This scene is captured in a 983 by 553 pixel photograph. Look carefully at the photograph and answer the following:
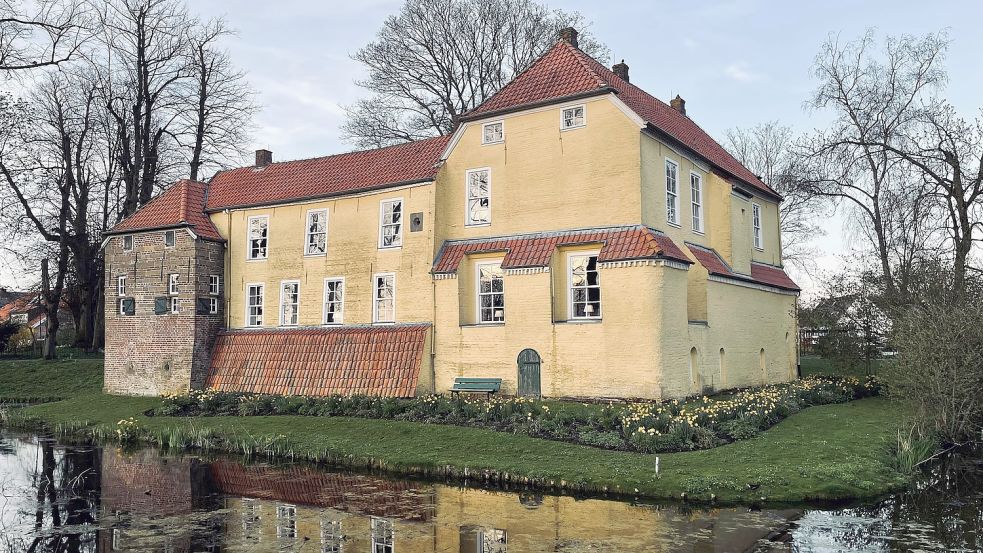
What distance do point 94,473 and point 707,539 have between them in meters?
11.9

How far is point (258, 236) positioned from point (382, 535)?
1866cm

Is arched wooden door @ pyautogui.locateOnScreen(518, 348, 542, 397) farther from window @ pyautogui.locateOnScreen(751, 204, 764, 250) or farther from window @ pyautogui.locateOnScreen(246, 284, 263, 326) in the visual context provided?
window @ pyautogui.locateOnScreen(751, 204, 764, 250)

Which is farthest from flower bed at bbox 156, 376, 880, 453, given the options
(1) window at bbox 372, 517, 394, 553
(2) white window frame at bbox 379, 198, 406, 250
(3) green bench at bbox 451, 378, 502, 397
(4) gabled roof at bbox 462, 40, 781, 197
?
(4) gabled roof at bbox 462, 40, 781, 197

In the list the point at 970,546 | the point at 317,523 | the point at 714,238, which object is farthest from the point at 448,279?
the point at 970,546

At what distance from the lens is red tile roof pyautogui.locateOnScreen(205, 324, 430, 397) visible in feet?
70.4

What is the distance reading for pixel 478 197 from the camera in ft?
73.4

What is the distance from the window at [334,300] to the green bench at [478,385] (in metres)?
5.36

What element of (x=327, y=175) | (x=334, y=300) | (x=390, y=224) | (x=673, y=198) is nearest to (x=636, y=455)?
(x=673, y=198)

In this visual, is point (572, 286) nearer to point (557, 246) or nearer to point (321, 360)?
point (557, 246)

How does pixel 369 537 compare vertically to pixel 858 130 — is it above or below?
below

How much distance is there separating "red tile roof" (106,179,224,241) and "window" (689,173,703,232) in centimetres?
1652

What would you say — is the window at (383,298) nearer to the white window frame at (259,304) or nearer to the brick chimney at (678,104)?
Answer: the white window frame at (259,304)

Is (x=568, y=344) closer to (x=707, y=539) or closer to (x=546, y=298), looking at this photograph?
(x=546, y=298)

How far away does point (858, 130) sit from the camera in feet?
95.5
